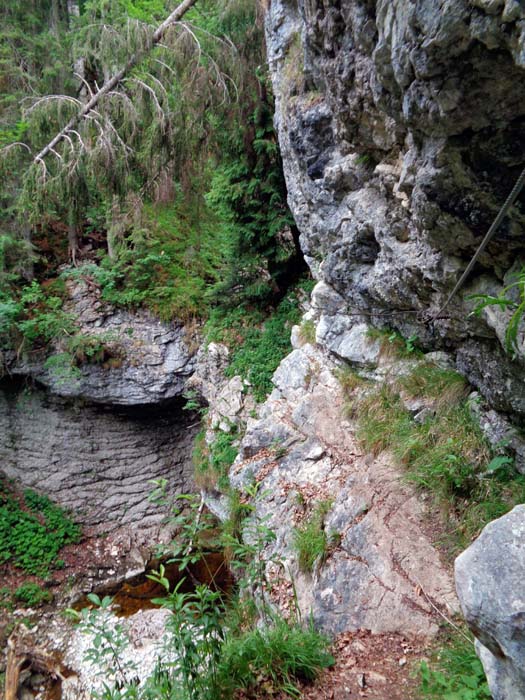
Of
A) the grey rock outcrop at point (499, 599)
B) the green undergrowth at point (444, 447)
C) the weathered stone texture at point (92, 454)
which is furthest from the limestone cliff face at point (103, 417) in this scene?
the grey rock outcrop at point (499, 599)

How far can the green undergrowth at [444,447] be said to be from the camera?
3016 mm

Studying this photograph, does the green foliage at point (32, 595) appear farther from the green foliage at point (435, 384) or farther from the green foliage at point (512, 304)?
the green foliage at point (512, 304)

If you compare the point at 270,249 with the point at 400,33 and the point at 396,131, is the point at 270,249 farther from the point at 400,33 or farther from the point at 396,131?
the point at 400,33

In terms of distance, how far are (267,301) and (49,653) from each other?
21.1 ft

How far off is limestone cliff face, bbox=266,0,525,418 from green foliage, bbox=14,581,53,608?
20.3 ft

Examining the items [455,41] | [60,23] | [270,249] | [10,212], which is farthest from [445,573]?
[60,23]

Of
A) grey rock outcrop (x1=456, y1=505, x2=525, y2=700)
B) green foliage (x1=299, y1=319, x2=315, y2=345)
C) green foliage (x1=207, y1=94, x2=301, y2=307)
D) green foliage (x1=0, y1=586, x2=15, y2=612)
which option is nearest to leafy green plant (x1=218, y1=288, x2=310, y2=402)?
green foliage (x1=207, y1=94, x2=301, y2=307)

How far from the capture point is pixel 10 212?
7.75 meters

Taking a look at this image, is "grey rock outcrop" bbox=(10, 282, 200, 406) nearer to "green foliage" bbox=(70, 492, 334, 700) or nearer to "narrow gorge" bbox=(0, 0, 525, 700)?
"narrow gorge" bbox=(0, 0, 525, 700)

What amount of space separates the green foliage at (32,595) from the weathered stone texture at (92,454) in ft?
4.67

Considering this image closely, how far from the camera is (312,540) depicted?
12.0 ft

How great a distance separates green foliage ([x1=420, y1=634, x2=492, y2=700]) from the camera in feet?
6.23

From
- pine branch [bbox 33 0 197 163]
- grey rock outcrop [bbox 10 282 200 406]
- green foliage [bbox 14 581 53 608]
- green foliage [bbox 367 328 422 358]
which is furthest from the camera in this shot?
grey rock outcrop [bbox 10 282 200 406]

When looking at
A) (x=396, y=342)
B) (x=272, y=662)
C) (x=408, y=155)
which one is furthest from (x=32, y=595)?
(x=408, y=155)
